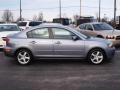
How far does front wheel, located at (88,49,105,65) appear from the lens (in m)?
10.6

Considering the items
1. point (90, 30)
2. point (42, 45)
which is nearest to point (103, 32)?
point (90, 30)

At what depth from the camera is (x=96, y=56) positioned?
418 inches

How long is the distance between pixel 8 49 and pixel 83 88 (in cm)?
433

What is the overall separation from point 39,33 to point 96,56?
7.25 feet

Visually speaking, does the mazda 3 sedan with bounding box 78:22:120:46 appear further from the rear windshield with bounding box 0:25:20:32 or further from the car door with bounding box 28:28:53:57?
the car door with bounding box 28:28:53:57

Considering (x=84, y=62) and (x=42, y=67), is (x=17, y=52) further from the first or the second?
(x=84, y=62)

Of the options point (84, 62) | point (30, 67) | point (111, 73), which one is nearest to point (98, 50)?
point (84, 62)

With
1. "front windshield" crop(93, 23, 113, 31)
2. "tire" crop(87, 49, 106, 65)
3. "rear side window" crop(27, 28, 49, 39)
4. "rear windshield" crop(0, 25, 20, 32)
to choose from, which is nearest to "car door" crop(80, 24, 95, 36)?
"front windshield" crop(93, 23, 113, 31)

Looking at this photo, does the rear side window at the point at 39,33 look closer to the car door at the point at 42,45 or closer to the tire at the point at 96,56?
the car door at the point at 42,45

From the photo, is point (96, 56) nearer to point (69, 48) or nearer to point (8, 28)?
point (69, 48)

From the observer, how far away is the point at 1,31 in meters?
16.0

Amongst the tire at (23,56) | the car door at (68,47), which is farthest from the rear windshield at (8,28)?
Answer: the car door at (68,47)

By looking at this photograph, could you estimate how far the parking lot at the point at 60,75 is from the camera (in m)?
7.42

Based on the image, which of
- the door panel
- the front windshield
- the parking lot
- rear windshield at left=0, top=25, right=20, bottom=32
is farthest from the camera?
the front windshield
